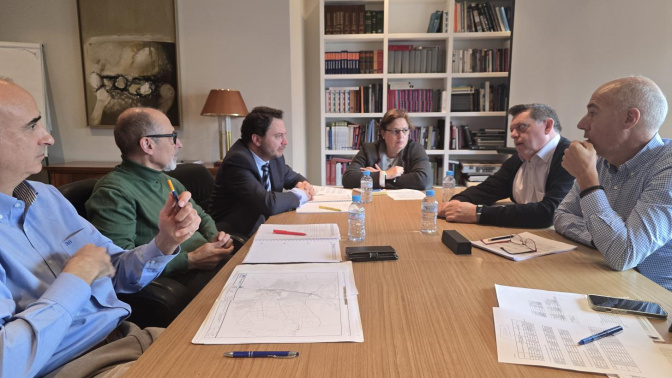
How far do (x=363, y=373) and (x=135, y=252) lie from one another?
34.6 inches

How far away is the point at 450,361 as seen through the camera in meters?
0.74

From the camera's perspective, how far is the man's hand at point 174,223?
1234 millimetres

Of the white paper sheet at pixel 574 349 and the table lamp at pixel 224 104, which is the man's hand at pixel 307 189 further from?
the white paper sheet at pixel 574 349

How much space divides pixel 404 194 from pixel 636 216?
4.37 feet

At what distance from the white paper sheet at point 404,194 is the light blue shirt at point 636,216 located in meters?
0.92

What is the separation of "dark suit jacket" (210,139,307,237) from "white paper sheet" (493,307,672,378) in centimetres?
138

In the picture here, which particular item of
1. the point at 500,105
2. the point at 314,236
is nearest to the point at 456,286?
the point at 314,236

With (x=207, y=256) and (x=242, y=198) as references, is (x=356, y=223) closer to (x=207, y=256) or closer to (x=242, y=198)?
(x=207, y=256)

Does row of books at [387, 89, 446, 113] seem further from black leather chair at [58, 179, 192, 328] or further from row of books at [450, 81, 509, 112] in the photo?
black leather chair at [58, 179, 192, 328]

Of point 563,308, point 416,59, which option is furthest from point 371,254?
point 416,59

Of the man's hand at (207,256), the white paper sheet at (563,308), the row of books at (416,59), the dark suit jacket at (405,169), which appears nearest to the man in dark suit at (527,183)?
the dark suit jacket at (405,169)

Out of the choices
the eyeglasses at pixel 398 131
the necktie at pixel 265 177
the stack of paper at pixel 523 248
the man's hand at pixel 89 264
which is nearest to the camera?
the man's hand at pixel 89 264

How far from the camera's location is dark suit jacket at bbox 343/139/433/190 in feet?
9.11

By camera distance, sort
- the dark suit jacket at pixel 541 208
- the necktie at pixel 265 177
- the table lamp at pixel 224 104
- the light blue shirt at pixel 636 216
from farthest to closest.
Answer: the table lamp at pixel 224 104 < the necktie at pixel 265 177 < the dark suit jacket at pixel 541 208 < the light blue shirt at pixel 636 216
